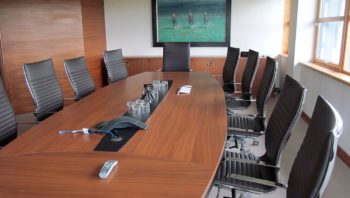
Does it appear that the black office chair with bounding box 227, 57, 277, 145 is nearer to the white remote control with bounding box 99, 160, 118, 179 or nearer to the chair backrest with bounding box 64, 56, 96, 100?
the white remote control with bounding box 99, 160, 118, 179

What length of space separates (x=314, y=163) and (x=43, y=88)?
2717mm

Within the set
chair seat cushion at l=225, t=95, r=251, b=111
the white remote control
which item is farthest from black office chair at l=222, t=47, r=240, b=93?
the white remote control

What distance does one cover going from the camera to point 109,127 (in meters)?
2.05

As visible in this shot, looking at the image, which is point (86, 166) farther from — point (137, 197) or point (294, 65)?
point (294, 65)

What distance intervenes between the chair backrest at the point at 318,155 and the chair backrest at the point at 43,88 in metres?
2.43

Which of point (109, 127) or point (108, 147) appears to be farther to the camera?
point (109, 127)

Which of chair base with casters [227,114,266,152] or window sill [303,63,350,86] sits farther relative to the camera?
window sill [303,63,350,86]

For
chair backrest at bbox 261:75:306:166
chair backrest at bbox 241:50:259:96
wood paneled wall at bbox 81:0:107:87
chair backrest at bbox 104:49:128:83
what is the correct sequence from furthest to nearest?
wood paneled wall at bbox 81:0:107:87, chair backrest at bbox 104:49:128:83, chair backrest at bbox 241:50:259:96, chair backrest at bbox 261:75:306:166

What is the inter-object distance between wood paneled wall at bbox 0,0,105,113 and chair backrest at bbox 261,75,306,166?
4.33 meters

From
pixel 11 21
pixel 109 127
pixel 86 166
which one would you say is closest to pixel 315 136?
pixel 86 166

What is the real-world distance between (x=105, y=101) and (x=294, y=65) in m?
3.32

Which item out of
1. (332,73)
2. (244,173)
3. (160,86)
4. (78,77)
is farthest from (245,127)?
(78,77)

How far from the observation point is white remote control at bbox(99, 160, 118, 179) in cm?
142

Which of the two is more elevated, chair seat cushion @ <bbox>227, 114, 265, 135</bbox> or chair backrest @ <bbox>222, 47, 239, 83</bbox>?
chair backrest @ <bbox>222, 47, 239, 83</bbox>
